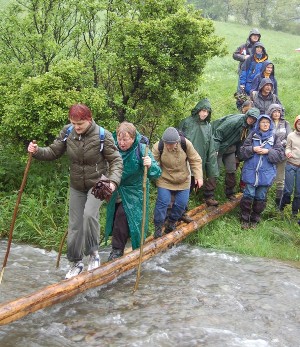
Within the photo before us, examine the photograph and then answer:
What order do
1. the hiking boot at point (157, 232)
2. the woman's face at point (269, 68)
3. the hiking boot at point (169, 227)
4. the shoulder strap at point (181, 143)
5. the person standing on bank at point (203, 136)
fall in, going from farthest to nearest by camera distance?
1. the woman's face at point (269, 68)
2. the person standing on bank at point (203, 136)
3. the hiking boot at point (169, 227)
4. the hiking boot at point (157, 232)
5. the shoulder strap at point (181, 143)

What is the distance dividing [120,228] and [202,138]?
2.90 meters

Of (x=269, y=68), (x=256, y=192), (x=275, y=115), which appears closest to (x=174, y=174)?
(x=256, y=192)

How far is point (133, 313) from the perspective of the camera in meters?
5.89

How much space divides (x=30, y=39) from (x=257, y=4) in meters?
72.7

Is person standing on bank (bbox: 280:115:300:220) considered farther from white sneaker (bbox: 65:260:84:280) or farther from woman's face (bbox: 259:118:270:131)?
white sneaker (bbox: 65:260:84:280)

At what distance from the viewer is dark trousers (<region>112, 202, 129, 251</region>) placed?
7.11 meters

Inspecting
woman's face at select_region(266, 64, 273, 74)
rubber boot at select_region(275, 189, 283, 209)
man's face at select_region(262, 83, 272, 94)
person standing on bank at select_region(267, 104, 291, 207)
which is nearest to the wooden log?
rubber boot at select_region(275, 189, 283, 209)

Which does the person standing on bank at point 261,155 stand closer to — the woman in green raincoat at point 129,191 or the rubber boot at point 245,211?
the rubber boot at point 245,211

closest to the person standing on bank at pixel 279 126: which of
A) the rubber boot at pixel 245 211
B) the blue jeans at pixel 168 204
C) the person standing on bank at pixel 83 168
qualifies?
the rubber boot at pixel 245 211

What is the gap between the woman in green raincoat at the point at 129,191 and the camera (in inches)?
260

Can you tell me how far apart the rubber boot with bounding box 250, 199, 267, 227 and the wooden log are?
2.94 ft

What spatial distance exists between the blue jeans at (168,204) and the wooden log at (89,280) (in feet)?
0.88

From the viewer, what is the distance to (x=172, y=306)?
20.1 ft

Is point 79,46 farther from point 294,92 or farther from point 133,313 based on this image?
point 294,92
